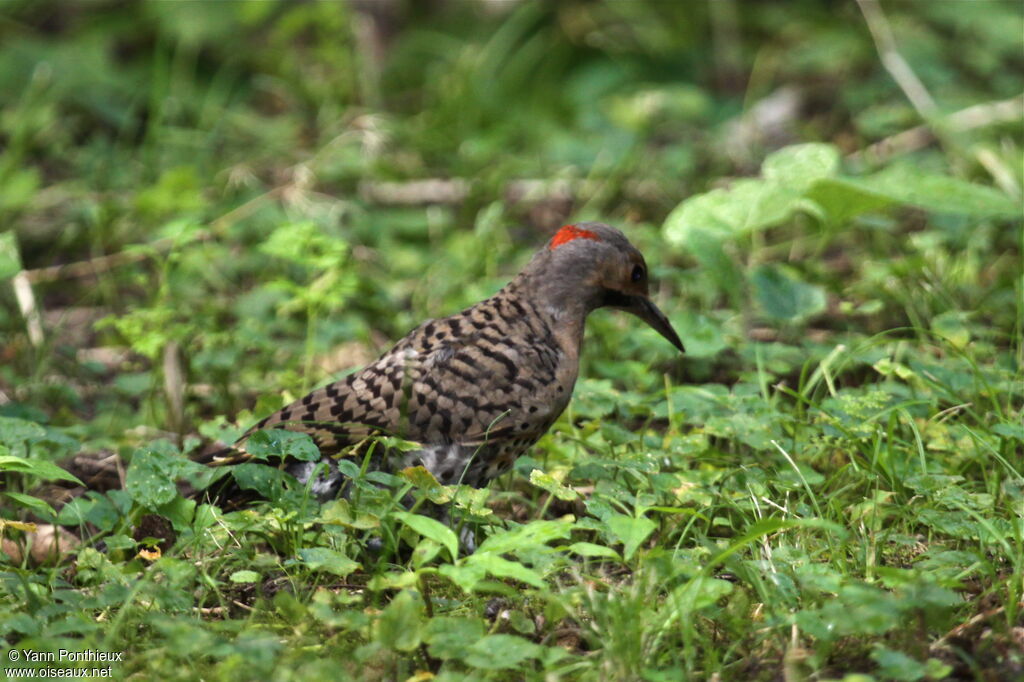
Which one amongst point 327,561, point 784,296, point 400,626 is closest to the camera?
point 400,626

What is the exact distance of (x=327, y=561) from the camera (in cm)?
285

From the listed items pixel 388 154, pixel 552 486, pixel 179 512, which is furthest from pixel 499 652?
pixel 388 154

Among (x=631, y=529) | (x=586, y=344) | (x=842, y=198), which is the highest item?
(x=842, y=198)

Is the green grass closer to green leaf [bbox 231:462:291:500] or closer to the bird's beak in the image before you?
green leaf [bbox 231:462:291:500]

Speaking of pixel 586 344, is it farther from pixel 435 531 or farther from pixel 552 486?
pixel 435 531

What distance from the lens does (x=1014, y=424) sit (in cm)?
357

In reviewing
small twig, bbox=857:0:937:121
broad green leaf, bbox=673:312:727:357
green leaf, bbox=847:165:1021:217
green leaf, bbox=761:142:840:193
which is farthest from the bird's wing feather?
small twig, bbox=857:0:937:121

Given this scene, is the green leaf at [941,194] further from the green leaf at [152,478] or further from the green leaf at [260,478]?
the green leaf at [152,478]

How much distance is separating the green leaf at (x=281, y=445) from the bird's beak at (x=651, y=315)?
1373 millimetres

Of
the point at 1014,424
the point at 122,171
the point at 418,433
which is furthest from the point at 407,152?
Result: the point at 1014,424

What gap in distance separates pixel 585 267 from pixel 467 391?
65 centimetres

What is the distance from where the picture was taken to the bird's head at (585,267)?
3.86 meters

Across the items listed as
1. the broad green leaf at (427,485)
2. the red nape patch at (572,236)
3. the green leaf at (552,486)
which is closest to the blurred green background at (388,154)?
the red nape patch at (572,236)

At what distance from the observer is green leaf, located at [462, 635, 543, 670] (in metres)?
2.51
